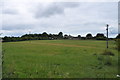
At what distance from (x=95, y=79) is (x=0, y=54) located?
3.73 metres

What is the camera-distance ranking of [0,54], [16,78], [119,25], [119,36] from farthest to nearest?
[119,36]
[119,25]
[16,78]
[0,54]

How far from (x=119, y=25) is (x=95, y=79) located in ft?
14.1

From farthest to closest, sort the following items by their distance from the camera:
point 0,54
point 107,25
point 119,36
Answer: point 107,25 → point 119,36 → point 0,54

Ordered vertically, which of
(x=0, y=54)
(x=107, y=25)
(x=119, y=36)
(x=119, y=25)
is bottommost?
(x=0, y=54)

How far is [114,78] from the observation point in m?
5.62

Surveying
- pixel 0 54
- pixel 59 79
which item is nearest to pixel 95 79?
pixel 59 79

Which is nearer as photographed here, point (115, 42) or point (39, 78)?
point (39, 78)

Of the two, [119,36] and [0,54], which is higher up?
[119,36]

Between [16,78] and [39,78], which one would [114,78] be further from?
[16,78]

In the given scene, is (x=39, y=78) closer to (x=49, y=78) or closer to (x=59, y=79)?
(x=49, y=78)

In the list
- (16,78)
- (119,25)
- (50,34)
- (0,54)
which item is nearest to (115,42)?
(119,25)

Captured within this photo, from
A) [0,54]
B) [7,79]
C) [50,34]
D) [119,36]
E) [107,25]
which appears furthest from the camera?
[50,34]

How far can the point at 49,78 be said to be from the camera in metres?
5.32

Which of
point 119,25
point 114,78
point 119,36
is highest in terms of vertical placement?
point 119,25
